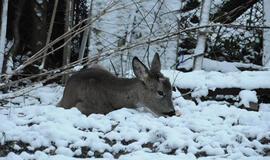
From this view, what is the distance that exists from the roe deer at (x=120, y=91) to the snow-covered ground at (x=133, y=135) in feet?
0.87

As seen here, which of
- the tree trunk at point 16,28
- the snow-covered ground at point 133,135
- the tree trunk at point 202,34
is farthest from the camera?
the tree trunk at point 16,28

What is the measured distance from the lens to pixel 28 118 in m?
4.45

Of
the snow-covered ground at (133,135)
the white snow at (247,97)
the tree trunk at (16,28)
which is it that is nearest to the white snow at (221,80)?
the white snow at (247,97)

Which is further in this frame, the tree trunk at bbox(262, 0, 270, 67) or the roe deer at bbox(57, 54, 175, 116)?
the tree trunk at bbox(262, 0, 270, 67)

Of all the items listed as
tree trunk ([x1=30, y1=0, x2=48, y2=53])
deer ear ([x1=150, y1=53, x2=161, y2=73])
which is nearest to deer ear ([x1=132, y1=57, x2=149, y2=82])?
deer ear ([x1=150, y1=53, x2=161, y2=73])

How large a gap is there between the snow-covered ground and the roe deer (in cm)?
26

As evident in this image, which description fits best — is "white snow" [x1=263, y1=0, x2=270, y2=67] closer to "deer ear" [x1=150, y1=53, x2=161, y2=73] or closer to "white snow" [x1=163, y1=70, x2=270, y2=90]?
"white snow" [x1=163, y1=70, x2=270, y2=90]

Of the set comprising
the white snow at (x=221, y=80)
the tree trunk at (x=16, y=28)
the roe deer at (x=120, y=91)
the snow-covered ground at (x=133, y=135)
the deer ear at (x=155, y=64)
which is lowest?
the snow-covered ground at (x=133, y=135)

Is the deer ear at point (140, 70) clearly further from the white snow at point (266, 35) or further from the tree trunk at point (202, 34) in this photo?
the white snow at point (266, 35)

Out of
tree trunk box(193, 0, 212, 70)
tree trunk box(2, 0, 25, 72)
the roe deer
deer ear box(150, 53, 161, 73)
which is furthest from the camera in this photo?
tree trunk box(2, 0, 25, 72)

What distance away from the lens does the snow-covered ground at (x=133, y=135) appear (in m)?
3.52

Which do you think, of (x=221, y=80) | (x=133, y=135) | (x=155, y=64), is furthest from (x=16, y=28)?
(x=133, y=135)

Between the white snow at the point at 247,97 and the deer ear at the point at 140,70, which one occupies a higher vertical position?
the deer ear at the point at 140,70

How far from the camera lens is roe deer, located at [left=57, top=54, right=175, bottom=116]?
5.22 m
